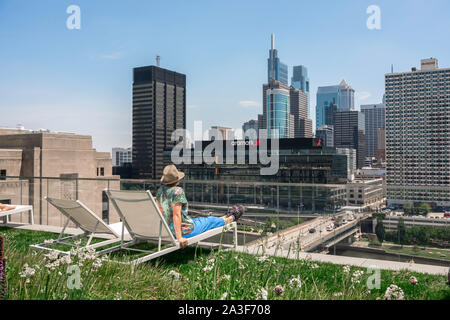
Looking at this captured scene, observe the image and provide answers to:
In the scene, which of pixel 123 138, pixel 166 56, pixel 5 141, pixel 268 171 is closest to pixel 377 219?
pixel 5 141

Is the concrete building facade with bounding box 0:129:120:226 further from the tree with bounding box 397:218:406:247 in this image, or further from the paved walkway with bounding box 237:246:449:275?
the tree with bounding box 397:218:406:247

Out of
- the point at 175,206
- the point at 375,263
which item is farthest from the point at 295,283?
the point at 375,263

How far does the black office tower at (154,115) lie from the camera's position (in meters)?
148

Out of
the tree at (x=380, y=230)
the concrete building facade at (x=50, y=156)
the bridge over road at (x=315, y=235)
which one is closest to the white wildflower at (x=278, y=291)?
the bridge over road at (x=315, y=235)

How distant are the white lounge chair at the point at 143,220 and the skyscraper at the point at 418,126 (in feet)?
488

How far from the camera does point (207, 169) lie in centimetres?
9956

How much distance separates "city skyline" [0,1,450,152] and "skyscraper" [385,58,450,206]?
59.4 ft

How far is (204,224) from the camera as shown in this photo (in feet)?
15.4

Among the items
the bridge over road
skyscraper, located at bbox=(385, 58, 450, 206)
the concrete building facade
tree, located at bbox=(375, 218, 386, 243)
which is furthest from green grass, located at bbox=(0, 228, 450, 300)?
skyscraper, located at bbox=(385, 58, 450, 206)

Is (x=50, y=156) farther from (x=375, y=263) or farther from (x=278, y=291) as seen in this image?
(x=278, y=291)

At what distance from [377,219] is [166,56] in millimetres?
185956

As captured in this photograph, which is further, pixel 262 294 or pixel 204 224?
pixel 204 224

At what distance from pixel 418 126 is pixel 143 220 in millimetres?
161702
